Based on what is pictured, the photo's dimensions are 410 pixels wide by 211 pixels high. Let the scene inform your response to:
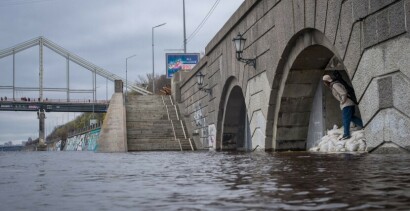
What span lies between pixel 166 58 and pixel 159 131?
1521cm

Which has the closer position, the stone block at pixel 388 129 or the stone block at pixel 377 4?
the stone block at pixel 388 129

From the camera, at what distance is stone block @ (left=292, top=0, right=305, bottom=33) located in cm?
808

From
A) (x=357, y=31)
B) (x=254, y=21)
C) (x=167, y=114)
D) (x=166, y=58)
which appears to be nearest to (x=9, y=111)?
(x=166, y=58)

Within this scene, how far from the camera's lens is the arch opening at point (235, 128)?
52.0 ft

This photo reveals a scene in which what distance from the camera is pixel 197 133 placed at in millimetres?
21156

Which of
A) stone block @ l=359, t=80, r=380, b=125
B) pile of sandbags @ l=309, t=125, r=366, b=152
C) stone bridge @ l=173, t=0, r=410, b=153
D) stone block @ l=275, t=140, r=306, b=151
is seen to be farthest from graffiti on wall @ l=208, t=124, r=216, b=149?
stone block @ l=359, t=80, r=380, b=125

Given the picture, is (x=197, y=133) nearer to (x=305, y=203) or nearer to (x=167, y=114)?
(x=167, y=114)

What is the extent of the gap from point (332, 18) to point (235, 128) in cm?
990

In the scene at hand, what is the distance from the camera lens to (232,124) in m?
16.5

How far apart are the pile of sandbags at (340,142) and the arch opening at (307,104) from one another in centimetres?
52

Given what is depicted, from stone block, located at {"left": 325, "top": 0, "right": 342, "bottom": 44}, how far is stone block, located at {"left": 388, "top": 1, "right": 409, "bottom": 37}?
138cm

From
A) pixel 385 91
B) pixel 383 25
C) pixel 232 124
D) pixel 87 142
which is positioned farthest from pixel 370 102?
pixel 87 142

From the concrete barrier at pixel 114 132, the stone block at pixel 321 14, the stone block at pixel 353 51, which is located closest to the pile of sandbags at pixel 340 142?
the stone block at pixel 353 51

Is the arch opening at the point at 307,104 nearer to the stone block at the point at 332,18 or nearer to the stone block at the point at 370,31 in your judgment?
the stone block at the point at 332,18
